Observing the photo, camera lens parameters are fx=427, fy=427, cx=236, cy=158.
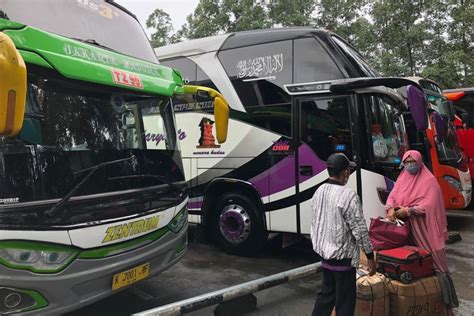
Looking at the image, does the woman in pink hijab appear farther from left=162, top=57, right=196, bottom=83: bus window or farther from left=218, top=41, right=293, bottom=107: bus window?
left=162, top=57, right=196, bottom=83: bus window

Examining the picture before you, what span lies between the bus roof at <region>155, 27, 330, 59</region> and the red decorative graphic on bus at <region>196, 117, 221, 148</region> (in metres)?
1.18

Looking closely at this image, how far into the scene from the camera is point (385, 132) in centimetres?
570

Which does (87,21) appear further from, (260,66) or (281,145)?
(281,145)

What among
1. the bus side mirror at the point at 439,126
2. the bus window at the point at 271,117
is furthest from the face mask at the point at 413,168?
the bus side mirror at the point at 439,126

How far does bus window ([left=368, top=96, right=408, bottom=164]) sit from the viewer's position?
5.54m

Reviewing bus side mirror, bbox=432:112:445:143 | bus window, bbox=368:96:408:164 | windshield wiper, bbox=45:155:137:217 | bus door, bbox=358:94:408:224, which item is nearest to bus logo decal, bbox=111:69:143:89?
windshield wiper, bbox=45:155:137:217

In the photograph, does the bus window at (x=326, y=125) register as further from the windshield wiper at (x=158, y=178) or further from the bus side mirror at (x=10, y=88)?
the bus side mirror at (x=10, y=88)

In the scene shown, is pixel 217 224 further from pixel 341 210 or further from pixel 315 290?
pixel 341 210

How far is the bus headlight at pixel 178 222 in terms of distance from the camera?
4237 millimetres

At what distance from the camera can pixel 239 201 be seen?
6.70 meters

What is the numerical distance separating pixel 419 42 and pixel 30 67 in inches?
610

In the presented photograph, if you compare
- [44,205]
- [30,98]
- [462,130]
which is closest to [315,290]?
[44,205]

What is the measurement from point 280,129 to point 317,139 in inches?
24.2

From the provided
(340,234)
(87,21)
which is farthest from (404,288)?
(87,21)
